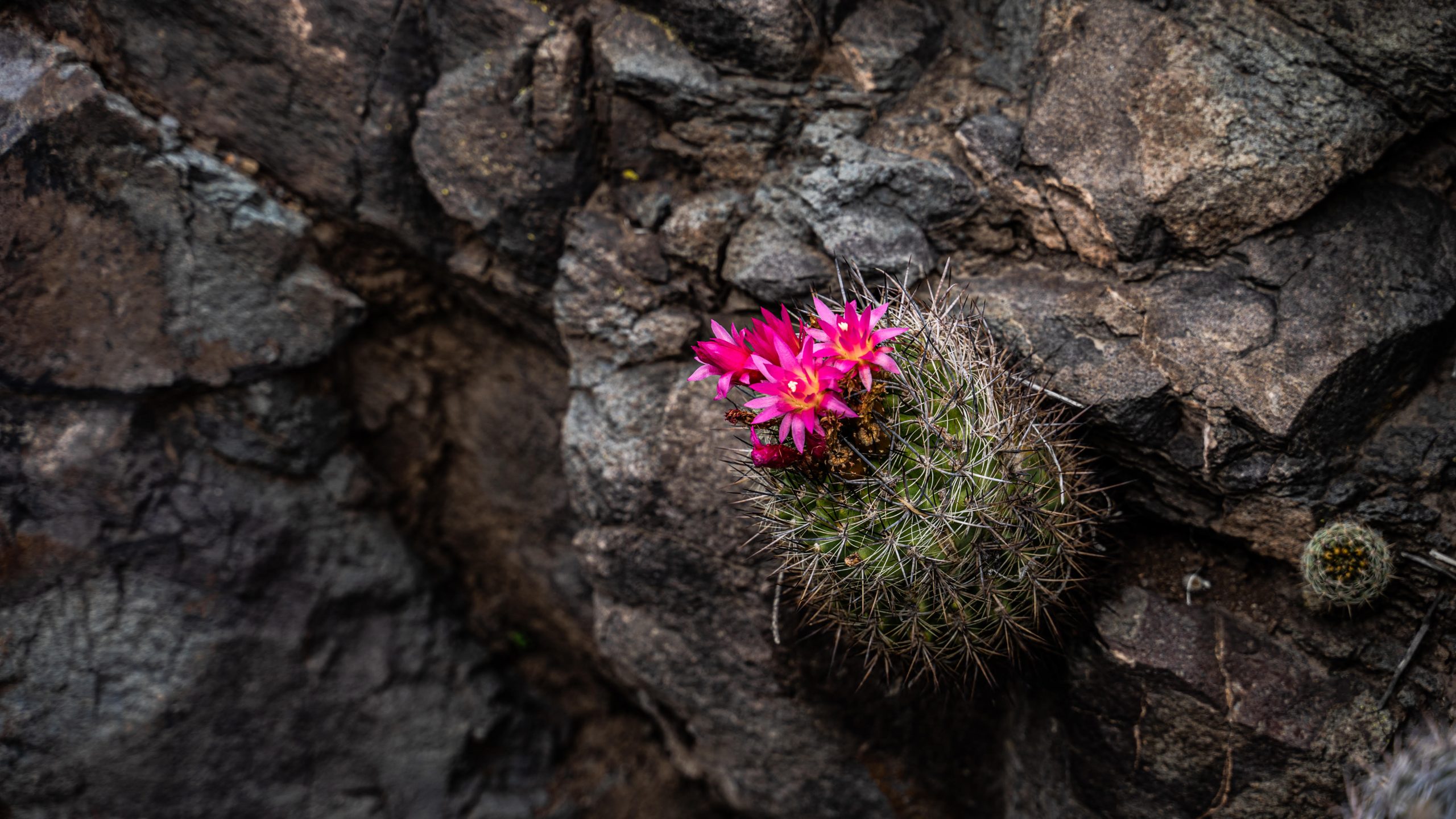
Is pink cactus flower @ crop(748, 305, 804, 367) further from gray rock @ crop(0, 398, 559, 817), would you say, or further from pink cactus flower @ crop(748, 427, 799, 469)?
gray rock @ crop(0, 398, 559, 817)

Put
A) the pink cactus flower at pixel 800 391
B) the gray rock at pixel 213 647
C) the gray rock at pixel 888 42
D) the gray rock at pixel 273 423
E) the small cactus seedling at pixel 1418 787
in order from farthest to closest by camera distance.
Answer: the gray rock at pixel 273 423, the gray rock at pixel 213 647, the gray rock at pixel 888 42, the pink cactus flower at pixel 800 391, the small cactus seedling at pixel 1418 787

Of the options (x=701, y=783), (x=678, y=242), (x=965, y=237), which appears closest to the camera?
(x=965, y=237)

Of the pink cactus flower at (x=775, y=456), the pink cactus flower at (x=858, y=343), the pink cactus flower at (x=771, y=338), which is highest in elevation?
the pink cactus flower at (x=858, y=343)

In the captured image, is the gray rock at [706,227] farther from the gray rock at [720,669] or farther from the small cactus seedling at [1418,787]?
the small cactus seedling at [1418,787]

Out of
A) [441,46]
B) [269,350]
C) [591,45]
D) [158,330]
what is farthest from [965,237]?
[158,330]

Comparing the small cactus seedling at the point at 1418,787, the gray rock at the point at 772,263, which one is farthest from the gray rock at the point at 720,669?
the small cactus seedling at the point at 1418,787

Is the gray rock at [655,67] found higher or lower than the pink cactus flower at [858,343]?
higher

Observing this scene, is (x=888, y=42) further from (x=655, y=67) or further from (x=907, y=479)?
(x=907, y=479)

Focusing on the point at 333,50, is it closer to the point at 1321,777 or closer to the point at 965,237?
the point at 965,237
